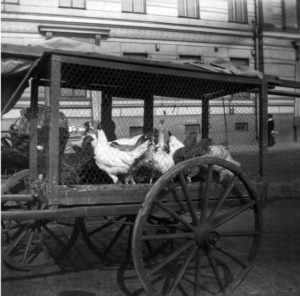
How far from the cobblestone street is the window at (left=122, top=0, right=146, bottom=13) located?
492 inches

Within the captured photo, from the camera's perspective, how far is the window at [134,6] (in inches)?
655

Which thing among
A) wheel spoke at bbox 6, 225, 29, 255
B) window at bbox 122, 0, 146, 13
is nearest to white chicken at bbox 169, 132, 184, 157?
wheel spoke at bbox 6, 225, 29, 255

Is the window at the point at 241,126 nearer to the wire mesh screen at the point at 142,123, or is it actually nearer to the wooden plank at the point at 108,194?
the wire mesh screen at the point at 142,123

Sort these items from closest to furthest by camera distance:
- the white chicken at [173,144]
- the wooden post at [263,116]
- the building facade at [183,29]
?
the wooden post at [263,116] < the white chicken at [173,144] < the building facade at [183,29]

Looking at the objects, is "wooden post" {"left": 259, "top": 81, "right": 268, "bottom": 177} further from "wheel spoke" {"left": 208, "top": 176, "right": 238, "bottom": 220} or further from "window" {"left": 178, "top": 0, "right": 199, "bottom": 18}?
"window" {"left": 178, "top": 0, "right": 199, "bottom": 18}

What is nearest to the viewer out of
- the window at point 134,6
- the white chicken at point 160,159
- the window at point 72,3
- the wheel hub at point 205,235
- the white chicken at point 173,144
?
the wheel hub at point 205,235

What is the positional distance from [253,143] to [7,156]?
3350 mm

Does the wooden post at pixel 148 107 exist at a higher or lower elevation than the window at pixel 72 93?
lower

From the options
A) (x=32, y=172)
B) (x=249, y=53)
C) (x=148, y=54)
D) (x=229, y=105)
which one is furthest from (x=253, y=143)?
(x=249, y=53)

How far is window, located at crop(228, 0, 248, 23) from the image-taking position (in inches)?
705

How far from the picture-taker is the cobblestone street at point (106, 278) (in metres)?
4.09

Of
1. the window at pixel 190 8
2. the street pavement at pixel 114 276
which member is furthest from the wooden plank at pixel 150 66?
the window at pixel 190 8

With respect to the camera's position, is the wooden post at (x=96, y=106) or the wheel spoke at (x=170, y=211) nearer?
the wheel spoke at (x=170, y=211)

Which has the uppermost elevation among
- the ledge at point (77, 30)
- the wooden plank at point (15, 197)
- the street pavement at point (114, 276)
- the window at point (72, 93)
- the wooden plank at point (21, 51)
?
the ledge at point (77, 30)
